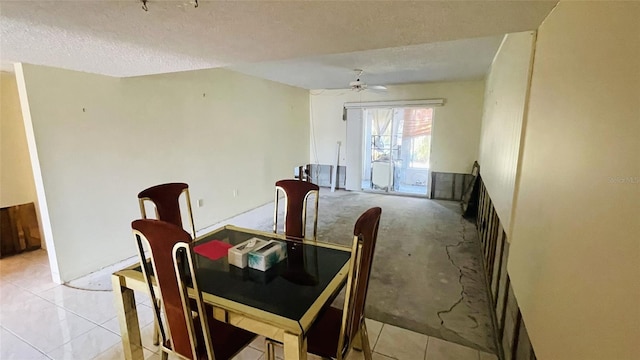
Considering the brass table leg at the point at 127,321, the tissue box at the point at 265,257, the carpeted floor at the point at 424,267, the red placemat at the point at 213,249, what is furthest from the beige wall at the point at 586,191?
the brass table leg at the point at 127,321

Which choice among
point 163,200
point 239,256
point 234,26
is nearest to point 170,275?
point 239,256

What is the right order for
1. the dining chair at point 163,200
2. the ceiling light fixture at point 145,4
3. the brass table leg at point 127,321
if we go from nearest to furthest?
the ceiling light fixture at point 145,4
the brass table leg at point 127,321
the dining chair at point 163,200

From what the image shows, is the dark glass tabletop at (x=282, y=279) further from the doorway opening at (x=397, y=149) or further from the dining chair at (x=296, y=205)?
the doorway opening at (x=397, y=149)

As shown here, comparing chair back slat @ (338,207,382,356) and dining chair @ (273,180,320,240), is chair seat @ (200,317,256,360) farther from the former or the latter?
dining chair @ (273,180,320,240)

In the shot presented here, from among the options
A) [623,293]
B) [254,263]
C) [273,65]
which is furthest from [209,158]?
[623,293]

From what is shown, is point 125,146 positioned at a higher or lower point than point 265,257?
higher

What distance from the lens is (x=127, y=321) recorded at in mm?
1639

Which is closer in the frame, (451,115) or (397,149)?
(451,115)

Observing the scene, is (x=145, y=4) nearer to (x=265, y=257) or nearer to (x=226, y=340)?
(x=265, y=257)

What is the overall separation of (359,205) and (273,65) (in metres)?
2.98

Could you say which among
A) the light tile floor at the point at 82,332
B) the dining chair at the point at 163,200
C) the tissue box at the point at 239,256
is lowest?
the light tile floor at the point at 82,332

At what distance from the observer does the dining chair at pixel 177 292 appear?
1.20 metres

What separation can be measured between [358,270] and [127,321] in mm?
1404

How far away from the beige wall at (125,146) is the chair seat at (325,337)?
2.81m
